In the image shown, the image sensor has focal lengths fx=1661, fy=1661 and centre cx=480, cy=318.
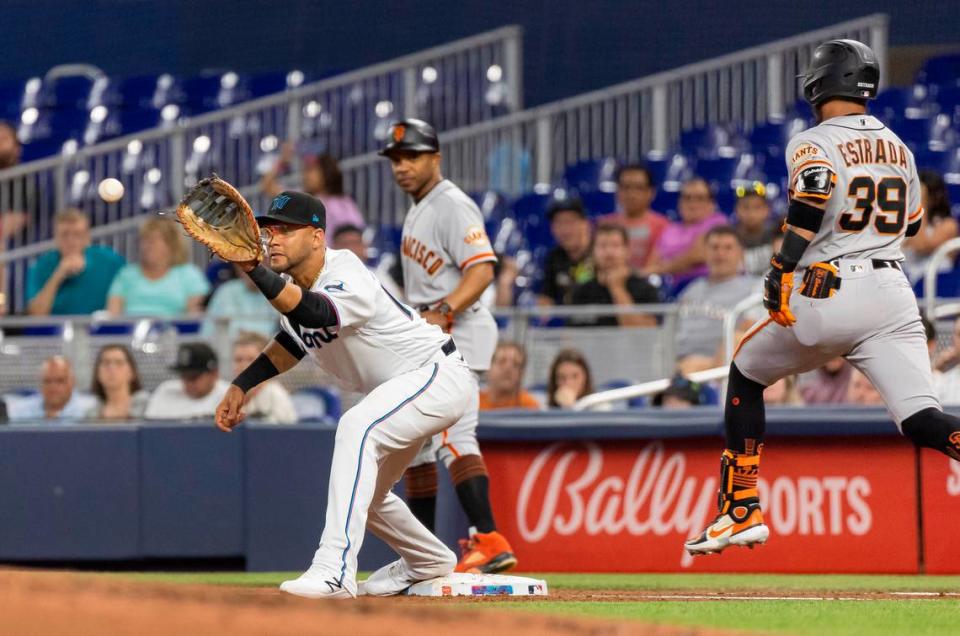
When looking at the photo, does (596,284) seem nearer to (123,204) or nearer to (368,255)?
(368,255)

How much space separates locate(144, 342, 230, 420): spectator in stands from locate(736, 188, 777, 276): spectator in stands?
11.0 feet

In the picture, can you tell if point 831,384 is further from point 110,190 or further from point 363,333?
point 110,190

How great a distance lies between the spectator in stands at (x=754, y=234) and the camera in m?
10.3

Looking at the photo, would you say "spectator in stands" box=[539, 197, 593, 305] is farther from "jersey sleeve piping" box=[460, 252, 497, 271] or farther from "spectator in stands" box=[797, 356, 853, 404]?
"jersey sleeve piping" box=[460, 252, 497, 271]

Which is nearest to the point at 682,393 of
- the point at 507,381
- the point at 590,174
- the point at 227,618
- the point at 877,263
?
the point at 507,381

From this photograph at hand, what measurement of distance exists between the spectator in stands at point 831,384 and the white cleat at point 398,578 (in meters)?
3.27

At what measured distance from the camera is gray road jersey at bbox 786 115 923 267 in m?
5.84

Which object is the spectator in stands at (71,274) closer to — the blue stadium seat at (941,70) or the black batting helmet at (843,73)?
the black batting helmet at (843,73)

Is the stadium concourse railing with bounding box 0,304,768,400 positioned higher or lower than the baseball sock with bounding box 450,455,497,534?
higher

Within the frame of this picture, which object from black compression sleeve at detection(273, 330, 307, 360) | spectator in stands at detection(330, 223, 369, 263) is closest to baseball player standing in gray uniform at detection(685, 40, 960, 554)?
black compression sleeve at detection(273, 330, 307, 360)

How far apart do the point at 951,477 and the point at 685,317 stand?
7.50 feet

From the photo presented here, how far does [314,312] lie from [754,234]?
553 centimetres

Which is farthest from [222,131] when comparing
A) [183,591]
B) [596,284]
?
[183,591]

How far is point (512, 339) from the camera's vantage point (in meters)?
9.88
